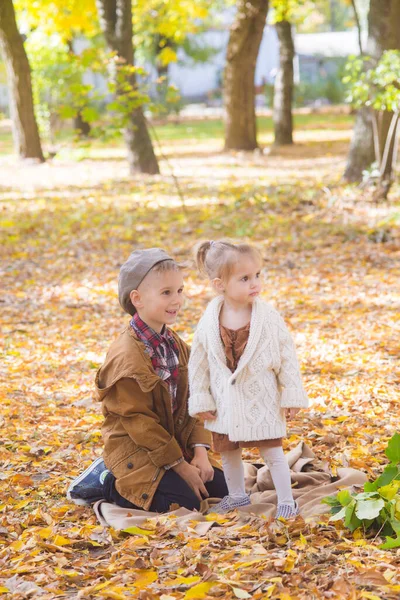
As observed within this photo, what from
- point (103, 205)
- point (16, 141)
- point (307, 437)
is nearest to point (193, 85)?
point (16, 141)

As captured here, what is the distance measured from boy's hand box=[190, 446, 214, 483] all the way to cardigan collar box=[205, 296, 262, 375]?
661 millimetres

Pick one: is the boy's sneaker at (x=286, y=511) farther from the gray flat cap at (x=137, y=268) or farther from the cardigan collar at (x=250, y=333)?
the gray flat cap at (x=137, y=268)

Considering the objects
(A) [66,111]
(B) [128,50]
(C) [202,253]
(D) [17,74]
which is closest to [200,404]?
(C) [202,253]

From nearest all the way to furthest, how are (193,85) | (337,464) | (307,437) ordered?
(337,464) → (307,437) → (193,85)

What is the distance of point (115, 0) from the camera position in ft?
50.2

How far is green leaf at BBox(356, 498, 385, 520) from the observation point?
327 centimetres

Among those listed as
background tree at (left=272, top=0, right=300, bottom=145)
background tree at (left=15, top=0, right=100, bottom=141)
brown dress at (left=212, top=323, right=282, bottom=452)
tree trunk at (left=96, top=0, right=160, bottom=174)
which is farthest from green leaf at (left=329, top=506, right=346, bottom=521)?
background tree at (left=272, top=0, right=300, bottom=145)

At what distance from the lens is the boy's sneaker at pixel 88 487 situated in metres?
4.09

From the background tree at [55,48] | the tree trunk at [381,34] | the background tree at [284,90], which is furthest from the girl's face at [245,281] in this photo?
the background tree at [284,90]

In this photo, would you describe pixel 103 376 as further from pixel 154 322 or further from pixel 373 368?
pixel 373 368

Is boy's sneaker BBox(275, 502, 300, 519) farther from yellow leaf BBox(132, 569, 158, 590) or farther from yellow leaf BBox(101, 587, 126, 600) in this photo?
yellow leaf BBox(101, 587, 126, 600)

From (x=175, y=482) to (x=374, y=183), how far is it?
8602mm

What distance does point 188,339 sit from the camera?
23.4 feet

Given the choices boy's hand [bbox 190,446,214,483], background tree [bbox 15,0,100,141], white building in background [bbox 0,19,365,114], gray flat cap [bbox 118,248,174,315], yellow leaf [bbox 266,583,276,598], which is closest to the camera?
yellow leaf [bbox 266,583,276,598]
